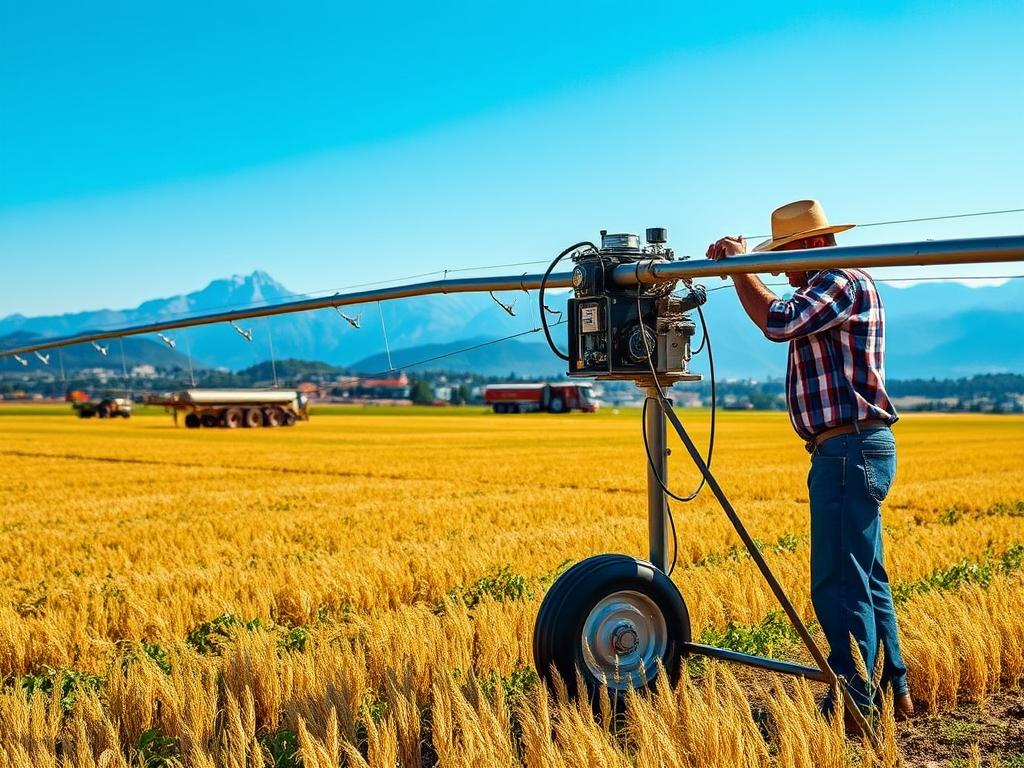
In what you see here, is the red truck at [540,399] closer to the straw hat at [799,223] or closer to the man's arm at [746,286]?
the straw hat at [799,223]

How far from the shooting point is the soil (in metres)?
4.93

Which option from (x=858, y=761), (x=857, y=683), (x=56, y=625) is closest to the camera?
(x=858, y=761)

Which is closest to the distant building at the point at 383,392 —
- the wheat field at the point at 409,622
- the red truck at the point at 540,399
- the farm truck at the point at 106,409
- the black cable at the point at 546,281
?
the red truck at the point at 540,399

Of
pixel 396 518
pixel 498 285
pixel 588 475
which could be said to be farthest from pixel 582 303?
pixel 588 475

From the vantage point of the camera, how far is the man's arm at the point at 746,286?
199 inches

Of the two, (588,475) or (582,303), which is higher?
(582,303)

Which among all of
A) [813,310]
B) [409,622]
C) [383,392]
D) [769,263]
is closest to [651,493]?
[813,310]

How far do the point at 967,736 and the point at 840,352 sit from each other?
216 cm

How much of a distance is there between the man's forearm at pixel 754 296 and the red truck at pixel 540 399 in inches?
3388

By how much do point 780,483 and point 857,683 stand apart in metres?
17.1

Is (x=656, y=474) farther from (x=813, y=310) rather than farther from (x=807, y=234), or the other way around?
(x=807, y=234)

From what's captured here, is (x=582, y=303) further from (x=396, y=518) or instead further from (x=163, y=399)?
(x=163, y=399)

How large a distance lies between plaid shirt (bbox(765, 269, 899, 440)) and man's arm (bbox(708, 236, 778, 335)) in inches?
3.8

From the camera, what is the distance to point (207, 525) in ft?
50.2
